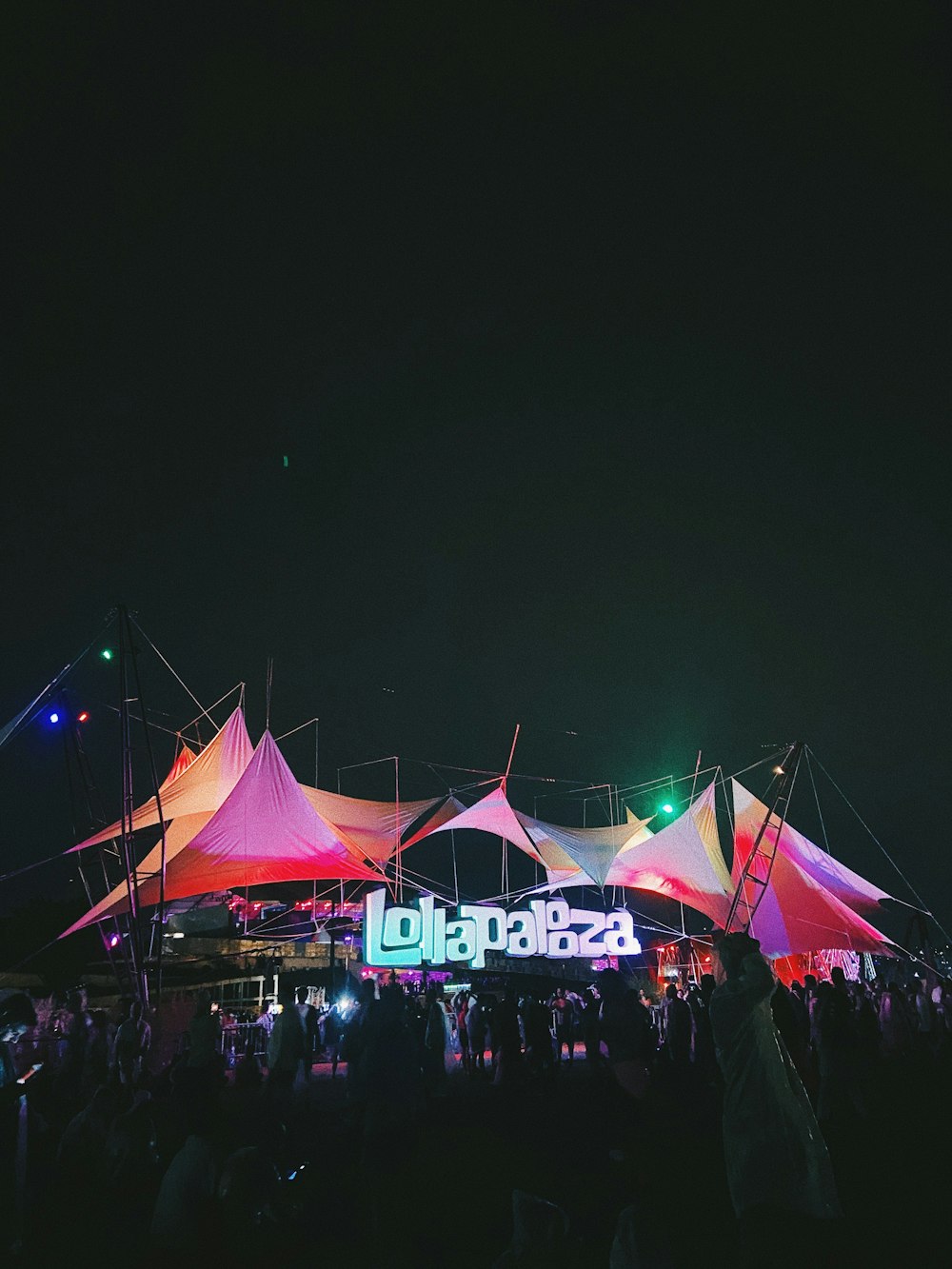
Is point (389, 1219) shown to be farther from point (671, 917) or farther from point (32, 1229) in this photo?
point (671, 917)

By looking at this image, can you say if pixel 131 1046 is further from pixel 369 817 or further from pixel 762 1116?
pixel 369 817

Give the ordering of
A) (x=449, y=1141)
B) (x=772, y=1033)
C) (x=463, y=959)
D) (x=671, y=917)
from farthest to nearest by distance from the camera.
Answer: (x=671, y=917)
(x=463, y=959)
(x=449, y=1141)
(x=772, y=1033)

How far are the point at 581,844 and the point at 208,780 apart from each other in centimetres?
1049

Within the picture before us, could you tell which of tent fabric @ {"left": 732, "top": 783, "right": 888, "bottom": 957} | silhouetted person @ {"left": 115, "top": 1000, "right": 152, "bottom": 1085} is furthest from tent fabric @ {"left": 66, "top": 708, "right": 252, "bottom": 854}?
tent fabric @ {"left": 732, "top": 783, "right": 888, "bottom": 957}

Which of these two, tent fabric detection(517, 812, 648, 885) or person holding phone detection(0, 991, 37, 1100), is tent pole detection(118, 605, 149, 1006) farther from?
tent fabric detection(517, 812, 648, 885)

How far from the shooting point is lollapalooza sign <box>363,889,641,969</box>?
15.3 metres

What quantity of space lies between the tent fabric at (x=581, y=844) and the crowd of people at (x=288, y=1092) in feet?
34.0

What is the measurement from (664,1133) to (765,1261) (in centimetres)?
333

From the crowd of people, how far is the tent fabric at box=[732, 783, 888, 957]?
8.34 m

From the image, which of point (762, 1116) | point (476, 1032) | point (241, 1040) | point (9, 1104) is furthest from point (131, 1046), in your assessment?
point (762, 1116)

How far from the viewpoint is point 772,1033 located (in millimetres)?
3396

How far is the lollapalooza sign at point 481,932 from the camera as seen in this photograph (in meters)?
15.3

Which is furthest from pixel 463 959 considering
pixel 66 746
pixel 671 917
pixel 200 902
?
pixel 671 917

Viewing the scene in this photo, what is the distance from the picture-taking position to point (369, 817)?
2172 cm
